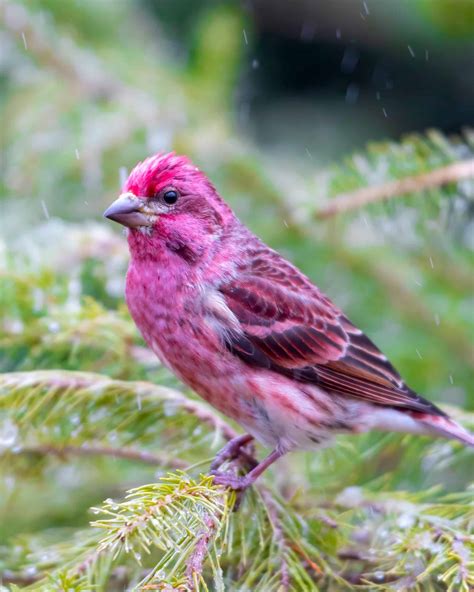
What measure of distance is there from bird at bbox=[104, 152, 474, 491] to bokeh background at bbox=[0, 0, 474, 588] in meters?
0.16

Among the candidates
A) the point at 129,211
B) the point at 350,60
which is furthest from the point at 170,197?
the point at 350,60

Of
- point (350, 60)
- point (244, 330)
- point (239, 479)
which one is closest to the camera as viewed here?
point (239, 479)

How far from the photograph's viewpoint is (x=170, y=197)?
10.9ft

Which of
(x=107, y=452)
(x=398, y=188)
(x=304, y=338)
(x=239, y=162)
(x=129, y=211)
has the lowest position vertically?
(x=107, y=452)

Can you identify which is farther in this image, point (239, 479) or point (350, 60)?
point (350, 60)

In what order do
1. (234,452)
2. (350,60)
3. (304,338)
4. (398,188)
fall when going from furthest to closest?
(350,60) < (398,188) < (304,338) < (234,452)

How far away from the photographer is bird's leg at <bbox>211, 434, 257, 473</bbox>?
2807 mm

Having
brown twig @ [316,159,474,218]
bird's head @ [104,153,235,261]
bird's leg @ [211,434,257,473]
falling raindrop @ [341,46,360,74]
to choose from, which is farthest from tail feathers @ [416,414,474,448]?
falling raindrop @ [341,46,360,74]

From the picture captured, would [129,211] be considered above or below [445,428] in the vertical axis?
above

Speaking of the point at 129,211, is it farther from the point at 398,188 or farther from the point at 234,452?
the point at 398,188

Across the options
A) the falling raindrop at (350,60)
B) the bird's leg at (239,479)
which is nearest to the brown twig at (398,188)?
the bird's leg at (239,479)

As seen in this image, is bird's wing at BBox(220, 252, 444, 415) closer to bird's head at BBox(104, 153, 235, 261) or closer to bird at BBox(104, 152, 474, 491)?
bird at BBox(104, 152, 474, 491)

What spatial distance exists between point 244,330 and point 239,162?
142cm

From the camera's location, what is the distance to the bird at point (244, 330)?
3131 millimetres
